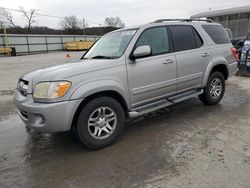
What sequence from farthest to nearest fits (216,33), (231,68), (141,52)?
(231,68) < (216,33) < (141,52)

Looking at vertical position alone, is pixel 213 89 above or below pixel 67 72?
below

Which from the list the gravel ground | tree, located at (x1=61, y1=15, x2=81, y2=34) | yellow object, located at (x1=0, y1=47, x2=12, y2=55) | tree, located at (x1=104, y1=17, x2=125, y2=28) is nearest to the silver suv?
the gravel ground

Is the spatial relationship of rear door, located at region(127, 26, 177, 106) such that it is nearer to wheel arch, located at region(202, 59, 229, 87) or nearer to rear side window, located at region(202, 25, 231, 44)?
wheel arch, located at region(202, 59, 229, 87)

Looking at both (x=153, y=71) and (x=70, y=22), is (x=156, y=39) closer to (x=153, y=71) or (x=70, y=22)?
(x=153, y=71)

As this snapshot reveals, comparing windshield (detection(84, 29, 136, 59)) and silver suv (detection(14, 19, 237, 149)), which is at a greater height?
windshield (detection(84, 29, 136, 59))

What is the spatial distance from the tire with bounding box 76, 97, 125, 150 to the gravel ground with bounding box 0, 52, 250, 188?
6.5 inches

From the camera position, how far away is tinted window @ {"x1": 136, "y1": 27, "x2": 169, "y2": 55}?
3.85 meters

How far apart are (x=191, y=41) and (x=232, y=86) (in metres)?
3.51

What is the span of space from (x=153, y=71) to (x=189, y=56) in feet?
3.35

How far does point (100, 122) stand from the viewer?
3320 mm

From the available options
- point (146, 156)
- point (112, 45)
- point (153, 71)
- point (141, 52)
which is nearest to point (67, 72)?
point (141, 52)

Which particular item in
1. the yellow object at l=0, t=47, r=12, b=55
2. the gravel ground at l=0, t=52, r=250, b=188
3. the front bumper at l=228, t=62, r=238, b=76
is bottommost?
the gravel ground at l=0, t=52, r=250, b=188

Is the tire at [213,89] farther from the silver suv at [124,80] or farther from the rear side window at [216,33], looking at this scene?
the rear side window at [216,33]

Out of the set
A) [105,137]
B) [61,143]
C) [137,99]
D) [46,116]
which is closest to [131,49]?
[137,99]
